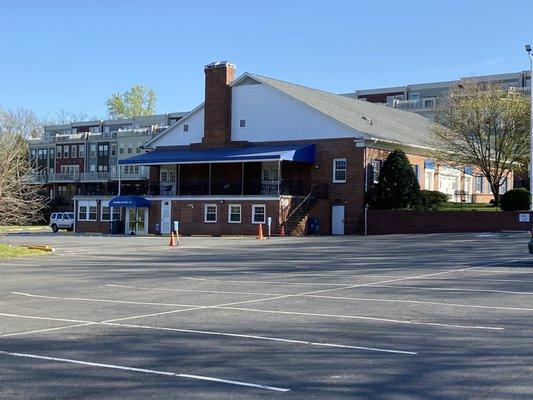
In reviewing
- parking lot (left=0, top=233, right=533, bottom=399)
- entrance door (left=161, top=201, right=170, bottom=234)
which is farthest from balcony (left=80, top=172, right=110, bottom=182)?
parking lot (left=0, top=233, right=533, bottom=399)

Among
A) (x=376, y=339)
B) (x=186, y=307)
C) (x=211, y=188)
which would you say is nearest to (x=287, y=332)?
(x=376, y=339)

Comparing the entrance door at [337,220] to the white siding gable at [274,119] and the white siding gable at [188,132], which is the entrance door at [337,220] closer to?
the white siding gable at [274,119]

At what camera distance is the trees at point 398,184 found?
45.0 meters

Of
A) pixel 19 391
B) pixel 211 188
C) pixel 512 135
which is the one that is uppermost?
pixel 512 135

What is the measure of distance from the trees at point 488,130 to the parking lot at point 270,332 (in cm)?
2492

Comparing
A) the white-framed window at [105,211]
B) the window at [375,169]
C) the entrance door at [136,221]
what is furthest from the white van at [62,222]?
the window at [375,169]

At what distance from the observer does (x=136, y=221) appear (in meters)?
53.3

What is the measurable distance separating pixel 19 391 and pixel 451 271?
15.1m

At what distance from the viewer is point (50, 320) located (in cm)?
1229

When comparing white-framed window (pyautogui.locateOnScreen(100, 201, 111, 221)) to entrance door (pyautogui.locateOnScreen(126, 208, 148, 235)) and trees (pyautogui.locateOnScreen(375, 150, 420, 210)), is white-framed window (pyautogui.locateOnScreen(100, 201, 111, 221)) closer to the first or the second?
entrance door (pyautogui.locateOnScreen(126, 208, 148, 235))

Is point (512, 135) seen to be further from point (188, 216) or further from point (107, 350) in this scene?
point (107, 350)

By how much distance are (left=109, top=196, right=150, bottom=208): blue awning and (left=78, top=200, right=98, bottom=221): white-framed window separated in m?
5.39

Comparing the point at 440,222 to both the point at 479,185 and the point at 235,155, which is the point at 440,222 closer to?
the point at 235,155

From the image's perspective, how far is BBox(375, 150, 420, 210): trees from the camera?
148 ft
